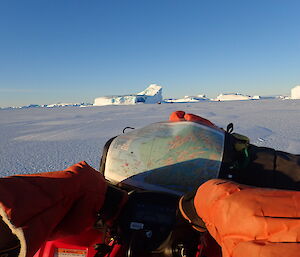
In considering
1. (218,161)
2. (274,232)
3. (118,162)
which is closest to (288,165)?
(218,161)

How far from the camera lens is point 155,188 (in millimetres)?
1410

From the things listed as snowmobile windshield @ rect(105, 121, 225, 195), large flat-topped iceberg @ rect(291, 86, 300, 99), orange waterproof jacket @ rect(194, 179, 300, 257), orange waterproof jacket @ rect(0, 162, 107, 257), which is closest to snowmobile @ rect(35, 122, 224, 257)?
snowmobile windshield @ rect(105, 121, 225, 195)

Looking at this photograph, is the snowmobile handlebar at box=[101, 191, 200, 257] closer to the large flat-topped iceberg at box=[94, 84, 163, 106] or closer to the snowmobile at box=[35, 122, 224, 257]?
the snowmobile at box=[35, 122, 224, 257]

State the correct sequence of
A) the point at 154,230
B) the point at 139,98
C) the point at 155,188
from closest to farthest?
the point at 154,230, the point at 155,188, the point at 139,98

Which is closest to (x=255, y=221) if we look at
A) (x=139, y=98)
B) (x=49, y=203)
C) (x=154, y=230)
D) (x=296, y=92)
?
(x=154, y=230)

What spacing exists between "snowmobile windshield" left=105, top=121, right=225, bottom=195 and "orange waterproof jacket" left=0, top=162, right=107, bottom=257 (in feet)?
1.50

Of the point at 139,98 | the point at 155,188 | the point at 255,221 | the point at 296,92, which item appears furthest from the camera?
the point at 296,92

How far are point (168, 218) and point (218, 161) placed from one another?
1.85 feet

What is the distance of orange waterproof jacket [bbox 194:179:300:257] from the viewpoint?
0.57 metres

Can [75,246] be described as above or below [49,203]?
below

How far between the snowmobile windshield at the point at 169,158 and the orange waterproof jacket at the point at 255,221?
640mm

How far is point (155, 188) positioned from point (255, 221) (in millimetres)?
849

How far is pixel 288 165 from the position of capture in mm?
1367

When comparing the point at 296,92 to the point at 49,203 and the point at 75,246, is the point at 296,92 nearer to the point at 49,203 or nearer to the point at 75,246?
the point at 75,246
